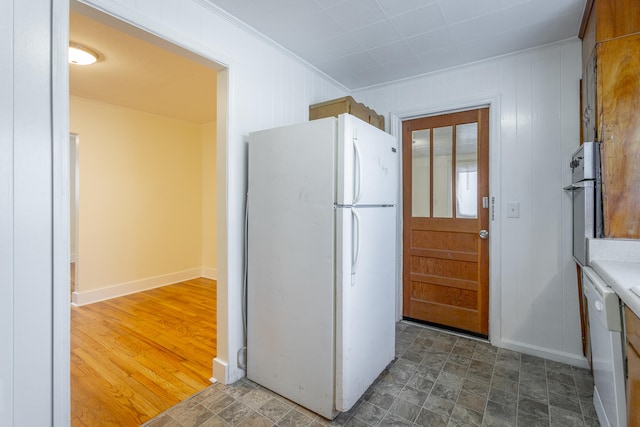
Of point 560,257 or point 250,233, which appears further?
point 560,257

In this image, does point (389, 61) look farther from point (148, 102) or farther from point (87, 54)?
point (148, 102)

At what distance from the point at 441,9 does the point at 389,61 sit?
71cm

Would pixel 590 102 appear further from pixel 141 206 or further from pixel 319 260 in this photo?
pixel 141 206

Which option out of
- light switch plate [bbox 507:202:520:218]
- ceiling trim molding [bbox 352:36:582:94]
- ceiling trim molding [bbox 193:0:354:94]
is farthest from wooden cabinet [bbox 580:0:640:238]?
ceiling trim molding [bbox 193:0:354:94]

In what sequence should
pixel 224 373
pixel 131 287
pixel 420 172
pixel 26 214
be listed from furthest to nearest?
pixel 131 287
pixel 420 172
pixel 224 373
pixel 26 214

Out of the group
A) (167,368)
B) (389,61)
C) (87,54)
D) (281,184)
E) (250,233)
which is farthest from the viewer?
(389,61)

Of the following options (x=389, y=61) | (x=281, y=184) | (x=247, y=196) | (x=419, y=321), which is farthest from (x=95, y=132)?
(x=419, y=321)

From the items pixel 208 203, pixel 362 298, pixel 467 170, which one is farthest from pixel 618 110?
pixel 208 203

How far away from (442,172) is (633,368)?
1957 mm

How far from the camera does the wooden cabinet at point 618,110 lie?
5.27 ft

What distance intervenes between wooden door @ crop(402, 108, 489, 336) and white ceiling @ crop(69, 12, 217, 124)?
1965 millimetres

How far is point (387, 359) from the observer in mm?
2145

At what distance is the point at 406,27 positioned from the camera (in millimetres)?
2059

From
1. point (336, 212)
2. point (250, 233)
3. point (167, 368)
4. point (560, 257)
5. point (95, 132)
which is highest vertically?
point (95, 132)
